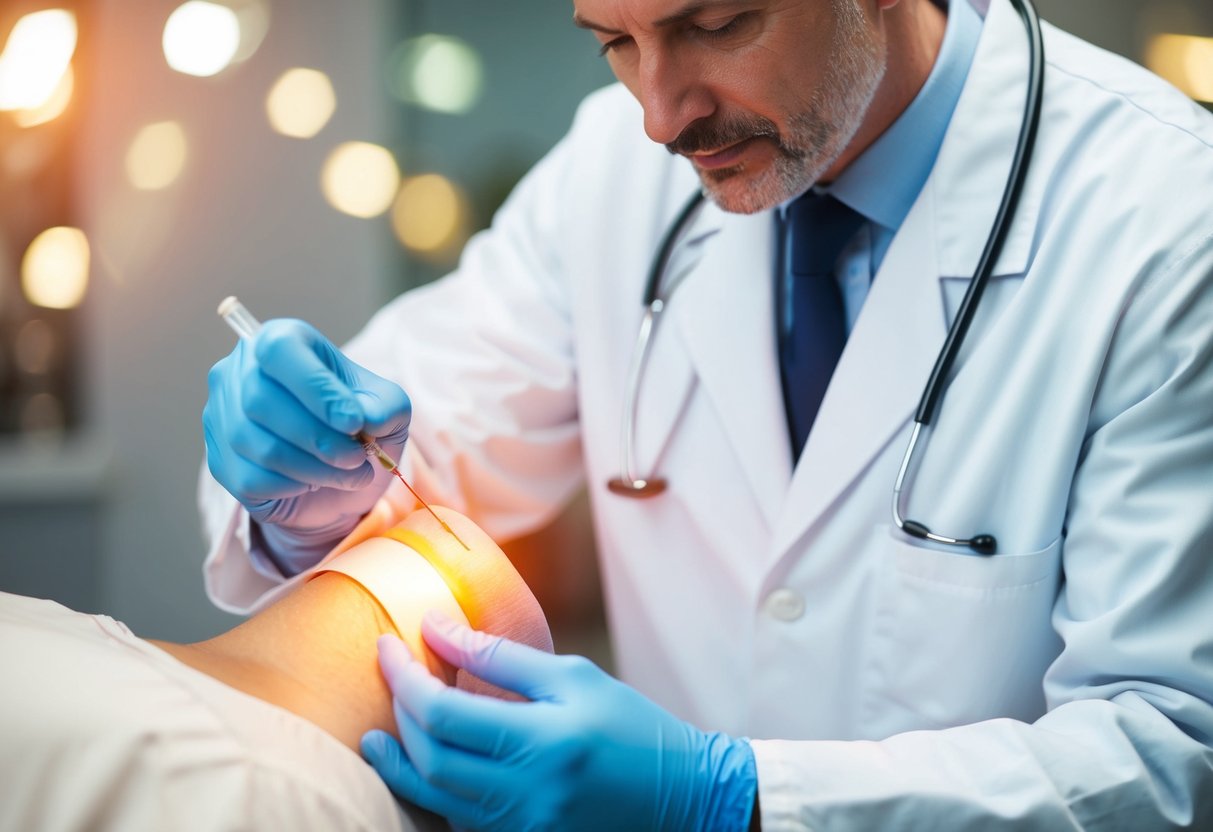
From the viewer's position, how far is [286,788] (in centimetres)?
72

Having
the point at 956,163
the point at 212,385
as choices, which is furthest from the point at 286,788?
the point at 956,163

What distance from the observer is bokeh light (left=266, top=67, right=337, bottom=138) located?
9.46 feet

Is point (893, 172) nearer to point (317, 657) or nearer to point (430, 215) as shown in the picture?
point (317, 657)

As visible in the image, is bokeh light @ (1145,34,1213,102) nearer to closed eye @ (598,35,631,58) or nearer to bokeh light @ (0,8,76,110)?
closed eye @ (598,35,631,58)

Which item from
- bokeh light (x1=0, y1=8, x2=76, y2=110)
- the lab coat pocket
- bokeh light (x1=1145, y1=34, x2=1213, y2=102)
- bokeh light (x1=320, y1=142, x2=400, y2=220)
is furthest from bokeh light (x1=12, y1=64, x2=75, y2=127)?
bokeh light (x1=1145, y1=34, x2=1213, y2=102)

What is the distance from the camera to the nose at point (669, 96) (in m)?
1.06

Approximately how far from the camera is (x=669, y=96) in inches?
42.1

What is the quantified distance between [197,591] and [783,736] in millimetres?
2139

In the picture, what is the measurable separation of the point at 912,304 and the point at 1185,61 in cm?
238

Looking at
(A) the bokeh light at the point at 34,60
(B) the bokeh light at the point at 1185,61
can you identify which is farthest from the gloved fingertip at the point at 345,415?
(B) the bokeh light at the point at 1185,61

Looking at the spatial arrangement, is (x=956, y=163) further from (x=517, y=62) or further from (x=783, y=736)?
(x=517, y=62)

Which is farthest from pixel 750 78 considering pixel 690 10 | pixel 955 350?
pixel 955 350

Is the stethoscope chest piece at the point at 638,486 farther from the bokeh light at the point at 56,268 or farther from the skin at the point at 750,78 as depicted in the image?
the bokeh light at the point at 56,268

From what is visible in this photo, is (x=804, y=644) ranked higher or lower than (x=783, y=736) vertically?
higher
